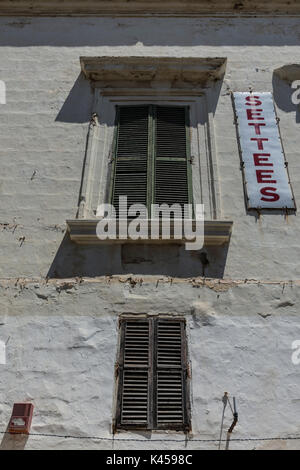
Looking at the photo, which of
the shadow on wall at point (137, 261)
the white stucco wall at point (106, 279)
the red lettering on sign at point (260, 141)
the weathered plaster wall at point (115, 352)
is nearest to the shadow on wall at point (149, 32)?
the white stucco wall at point (106, 279)

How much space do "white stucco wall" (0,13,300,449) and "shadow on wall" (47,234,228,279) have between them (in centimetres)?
1

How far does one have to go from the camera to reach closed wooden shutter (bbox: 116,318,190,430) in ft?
15.8

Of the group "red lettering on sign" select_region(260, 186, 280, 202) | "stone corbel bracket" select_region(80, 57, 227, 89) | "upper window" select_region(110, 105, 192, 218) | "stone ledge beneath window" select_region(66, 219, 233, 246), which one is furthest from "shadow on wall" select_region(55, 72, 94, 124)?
"red lettering on sign" select_region(260, 186, 280, 202)

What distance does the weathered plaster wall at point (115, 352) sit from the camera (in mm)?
4762

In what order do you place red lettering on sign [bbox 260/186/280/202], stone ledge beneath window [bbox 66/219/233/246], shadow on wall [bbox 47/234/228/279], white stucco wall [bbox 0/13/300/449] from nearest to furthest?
white stucco wall [bbox 0/13/300/449] → shadow on wall [bbox 47/234/228/279] → stone ledge beneath window [bbox 66/219/233/246] → red lettering on sign [bbox 260/186/280/202]

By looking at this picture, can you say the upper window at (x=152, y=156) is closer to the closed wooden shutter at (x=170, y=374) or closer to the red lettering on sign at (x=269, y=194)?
the red lettering on sign at (x=269, y=194)

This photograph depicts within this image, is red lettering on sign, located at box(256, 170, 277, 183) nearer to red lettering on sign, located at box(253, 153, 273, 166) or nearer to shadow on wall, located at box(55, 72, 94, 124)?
red lettering on sign, located at box(253, 153, 273, 166)

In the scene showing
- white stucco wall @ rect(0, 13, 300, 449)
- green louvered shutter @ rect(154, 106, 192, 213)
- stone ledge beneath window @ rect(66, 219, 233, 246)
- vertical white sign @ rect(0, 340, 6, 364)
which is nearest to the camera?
white stucco wall @ rect(0, 13, 300, 449)

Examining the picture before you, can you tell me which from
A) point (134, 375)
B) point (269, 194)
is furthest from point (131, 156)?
point (134, 375)

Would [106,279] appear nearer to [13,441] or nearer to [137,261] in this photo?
[137,261]

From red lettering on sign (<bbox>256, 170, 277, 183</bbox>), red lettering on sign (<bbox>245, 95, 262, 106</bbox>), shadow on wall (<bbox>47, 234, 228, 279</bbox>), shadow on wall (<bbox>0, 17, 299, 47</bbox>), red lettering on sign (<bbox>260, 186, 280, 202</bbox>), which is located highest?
shadow on wall (<bbox>0, 17, 299, 47</bbox>)

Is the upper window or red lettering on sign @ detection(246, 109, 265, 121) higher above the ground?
red lettering on sign @ detection(246, 109, 265, 121)

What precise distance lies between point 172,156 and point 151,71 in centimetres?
160

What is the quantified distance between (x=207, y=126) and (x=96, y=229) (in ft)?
8.03
